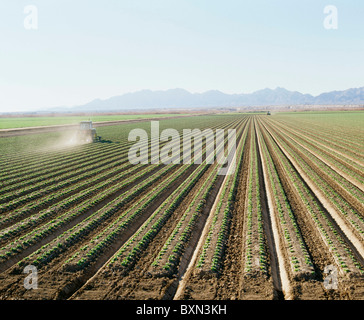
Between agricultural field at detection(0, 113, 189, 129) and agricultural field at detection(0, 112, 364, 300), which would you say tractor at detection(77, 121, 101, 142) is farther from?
agricultural field at detection(0, 113, 189, 129)

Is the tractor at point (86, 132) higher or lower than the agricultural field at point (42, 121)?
lower

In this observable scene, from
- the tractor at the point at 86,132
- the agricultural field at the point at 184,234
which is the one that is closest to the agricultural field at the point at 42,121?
the tractor at the point at 86,132

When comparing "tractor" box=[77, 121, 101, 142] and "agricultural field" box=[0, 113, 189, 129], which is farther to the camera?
"agricultural field" box=[0, 113, 189, 129]

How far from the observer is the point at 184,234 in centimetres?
956

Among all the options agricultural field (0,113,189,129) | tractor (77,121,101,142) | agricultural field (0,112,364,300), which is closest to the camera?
agricultural field (0,112,364,300)

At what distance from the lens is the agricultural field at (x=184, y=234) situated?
693 cm

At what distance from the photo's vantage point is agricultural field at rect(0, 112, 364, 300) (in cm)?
693

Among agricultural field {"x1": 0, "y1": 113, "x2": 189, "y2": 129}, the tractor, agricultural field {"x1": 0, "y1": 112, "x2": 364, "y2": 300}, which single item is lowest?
agricultural field {"x1": 0, "y1": 112, "x2": 364, "y2": 300}

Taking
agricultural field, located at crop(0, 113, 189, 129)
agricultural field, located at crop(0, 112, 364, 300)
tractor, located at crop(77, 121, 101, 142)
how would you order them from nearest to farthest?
1. agricultural field, located at crop(0, 112, 364, 300)
2. tractor, located at crop(77, 121, 101, 142)
3. agricultural field, located at crop(0, 113, 189, 129)

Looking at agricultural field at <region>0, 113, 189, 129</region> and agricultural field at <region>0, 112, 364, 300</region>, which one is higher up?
agricultural field at <region>0, 113, 189, 129</region>

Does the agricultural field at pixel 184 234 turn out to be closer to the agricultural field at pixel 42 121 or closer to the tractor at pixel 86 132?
the tractor at pixel 86 132

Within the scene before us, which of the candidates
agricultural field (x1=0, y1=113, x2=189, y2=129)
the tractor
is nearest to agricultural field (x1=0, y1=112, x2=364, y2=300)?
the tractor

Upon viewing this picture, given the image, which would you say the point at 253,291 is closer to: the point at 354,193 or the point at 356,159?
the point at 354,193
